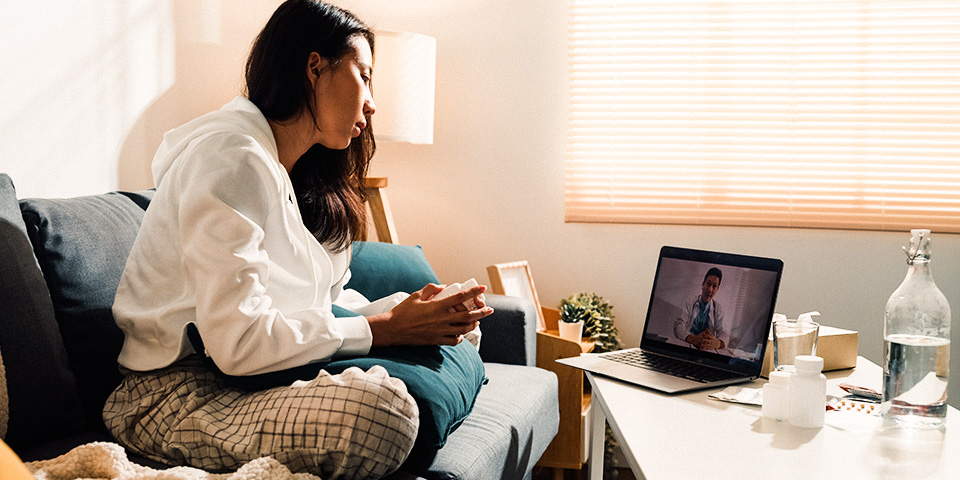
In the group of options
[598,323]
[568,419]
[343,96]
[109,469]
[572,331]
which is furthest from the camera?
[598,323]

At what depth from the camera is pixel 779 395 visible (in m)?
1.15

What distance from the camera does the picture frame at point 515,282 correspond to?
8.15ft

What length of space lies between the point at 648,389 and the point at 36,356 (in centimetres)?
102

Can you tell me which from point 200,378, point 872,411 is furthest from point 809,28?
point 200,378

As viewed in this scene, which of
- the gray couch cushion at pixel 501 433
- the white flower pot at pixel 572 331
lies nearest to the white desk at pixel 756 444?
the gray couch cushion at pixel 501 433

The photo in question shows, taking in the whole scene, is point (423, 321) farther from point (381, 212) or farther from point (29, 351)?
point (381, 212)

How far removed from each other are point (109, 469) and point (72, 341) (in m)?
0.41

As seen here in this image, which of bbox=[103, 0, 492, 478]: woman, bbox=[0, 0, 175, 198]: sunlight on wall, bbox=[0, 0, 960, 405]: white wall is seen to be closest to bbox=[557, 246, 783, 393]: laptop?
bbox=[103, 0, 492, 478]: woman

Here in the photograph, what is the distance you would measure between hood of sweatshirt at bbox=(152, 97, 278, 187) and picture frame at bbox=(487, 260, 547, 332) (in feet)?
4.01

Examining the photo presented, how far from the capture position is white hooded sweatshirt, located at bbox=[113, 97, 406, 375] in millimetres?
1138

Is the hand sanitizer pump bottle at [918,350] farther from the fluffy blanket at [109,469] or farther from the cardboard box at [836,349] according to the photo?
the fluffy blanket at [109,469]

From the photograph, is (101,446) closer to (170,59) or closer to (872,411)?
(872,411)

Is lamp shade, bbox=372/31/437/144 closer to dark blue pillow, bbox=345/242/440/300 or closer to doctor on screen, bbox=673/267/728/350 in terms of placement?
dark blue pillow, bbox=345/242/440/300

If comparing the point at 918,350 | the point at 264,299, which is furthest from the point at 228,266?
the point at 918,350
